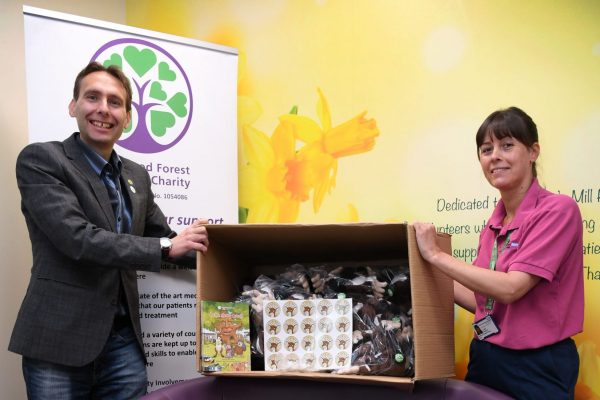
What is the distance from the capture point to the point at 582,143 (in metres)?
1.77

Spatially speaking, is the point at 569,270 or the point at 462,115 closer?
the point at 569,270

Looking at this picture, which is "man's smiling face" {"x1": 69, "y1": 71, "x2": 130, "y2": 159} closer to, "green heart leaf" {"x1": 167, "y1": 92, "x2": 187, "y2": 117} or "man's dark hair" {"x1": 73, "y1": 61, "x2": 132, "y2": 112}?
"man's dark hair" {"x1": 73, "y1": 61, "x2": 132, "y2": 112}

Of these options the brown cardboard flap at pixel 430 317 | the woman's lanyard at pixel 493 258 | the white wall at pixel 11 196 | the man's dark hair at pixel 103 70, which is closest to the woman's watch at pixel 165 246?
the man's dark hair at pixel 103 70

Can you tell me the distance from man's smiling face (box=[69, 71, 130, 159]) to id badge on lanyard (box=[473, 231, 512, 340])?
4.23 ft

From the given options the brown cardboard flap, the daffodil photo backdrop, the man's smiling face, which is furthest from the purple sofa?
the man's smiling face

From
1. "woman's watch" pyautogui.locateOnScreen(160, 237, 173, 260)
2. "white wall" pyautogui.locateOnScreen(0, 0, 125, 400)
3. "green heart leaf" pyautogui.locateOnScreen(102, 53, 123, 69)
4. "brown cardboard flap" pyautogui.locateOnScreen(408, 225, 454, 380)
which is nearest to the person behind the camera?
"brown cardboard flap" pyautogui.locateOnScreen(408, 225, 454, 380)

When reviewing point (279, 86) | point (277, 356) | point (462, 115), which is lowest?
point (277, 356)

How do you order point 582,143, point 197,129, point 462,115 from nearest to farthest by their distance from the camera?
point 582,143
point 462,115
point 197,129

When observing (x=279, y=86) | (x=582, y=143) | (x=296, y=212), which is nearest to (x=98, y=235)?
(x=296, y=212)

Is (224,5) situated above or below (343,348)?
above

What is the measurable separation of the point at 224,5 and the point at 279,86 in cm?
54

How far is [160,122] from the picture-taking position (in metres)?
2.27

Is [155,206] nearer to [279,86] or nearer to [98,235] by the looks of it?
[98,235]

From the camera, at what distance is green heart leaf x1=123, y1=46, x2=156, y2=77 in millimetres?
2240
